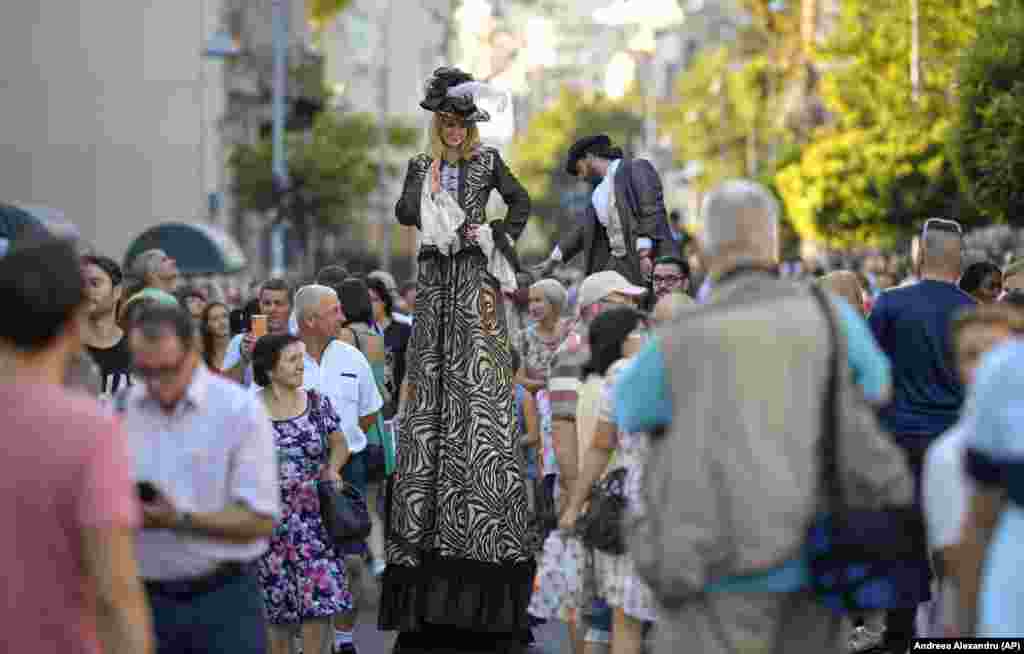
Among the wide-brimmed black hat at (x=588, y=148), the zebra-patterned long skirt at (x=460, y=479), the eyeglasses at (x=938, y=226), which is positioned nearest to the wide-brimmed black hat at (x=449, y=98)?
the zebra-patterned long skirt at (x=460, y=479)

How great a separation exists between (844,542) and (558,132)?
9054 cm

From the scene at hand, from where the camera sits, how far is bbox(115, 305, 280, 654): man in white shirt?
6883mm

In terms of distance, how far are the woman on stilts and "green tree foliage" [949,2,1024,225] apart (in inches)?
620

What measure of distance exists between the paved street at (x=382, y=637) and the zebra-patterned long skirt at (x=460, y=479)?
265 millimetres

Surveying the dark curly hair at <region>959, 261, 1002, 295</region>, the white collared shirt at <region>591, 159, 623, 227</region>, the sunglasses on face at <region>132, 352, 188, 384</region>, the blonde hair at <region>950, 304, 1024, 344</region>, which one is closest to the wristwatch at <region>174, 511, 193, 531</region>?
the sunglasses on face at <region>132, 352, 188, 384</region>

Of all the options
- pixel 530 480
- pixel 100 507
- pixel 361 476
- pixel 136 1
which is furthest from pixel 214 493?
pixel 136 1

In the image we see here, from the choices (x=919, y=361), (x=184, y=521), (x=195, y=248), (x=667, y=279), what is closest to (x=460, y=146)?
(x=667, y=279)

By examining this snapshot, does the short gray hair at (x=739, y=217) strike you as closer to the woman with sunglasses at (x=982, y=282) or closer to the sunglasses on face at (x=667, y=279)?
the sunglasses on face at (x=667, y=279)

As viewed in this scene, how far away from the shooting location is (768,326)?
6.33 meters

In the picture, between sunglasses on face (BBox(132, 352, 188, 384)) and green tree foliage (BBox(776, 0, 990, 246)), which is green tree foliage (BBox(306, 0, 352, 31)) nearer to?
green tree foliage (BBox(776, 0, 990, 246))

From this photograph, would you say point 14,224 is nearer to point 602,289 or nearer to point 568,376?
point 602,289

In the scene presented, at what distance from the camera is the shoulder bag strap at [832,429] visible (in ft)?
21.0

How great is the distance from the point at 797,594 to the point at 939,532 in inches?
19.0

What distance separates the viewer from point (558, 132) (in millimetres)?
96438
